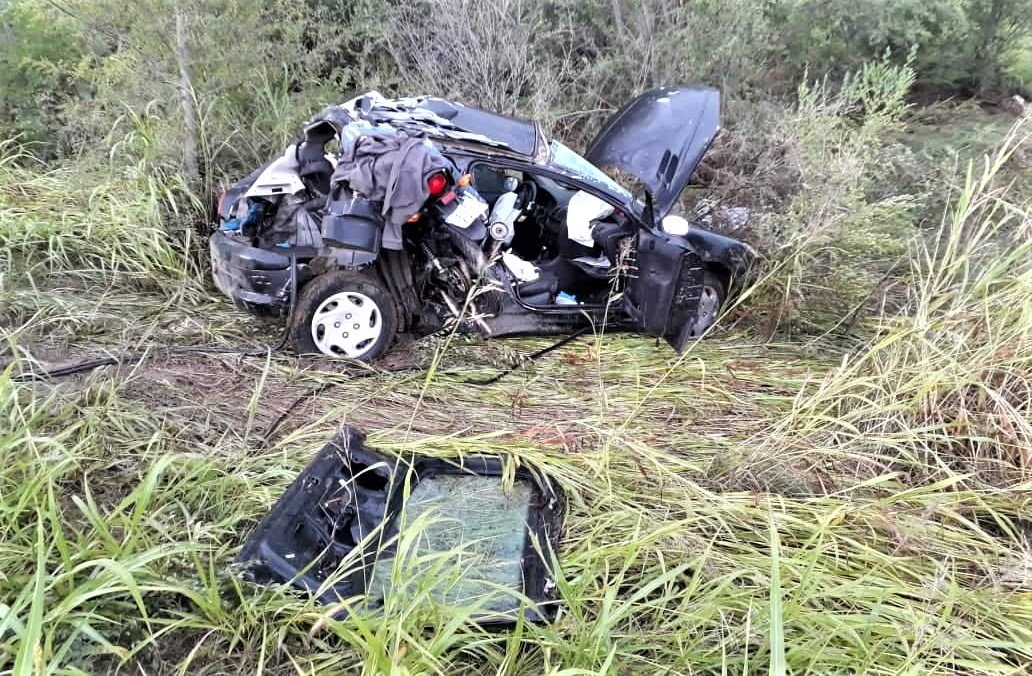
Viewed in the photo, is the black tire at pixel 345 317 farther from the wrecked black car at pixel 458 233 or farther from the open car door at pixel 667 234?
the open car door at pixel 667 234

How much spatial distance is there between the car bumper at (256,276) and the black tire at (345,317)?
4.9 inches

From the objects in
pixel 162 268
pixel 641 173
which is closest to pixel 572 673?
pixel 641 173

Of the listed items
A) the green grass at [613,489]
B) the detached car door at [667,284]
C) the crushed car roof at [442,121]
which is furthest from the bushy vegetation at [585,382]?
the crushed car roof at [442,121]

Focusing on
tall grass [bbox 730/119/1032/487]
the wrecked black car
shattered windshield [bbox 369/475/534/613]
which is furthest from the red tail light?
tall grass [bbox 730/119/1032/487]

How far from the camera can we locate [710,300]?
457 cm

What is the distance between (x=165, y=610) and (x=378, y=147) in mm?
2418

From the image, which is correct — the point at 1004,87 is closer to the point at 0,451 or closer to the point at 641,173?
the point at 641,173

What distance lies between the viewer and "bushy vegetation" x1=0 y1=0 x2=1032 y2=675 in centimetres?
221

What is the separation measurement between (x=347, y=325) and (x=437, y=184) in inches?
38.8

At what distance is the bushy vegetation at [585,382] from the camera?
2.21 m

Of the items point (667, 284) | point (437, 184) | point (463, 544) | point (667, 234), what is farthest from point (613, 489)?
point (437, 184)

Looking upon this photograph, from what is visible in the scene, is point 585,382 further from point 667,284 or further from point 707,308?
point 707,308

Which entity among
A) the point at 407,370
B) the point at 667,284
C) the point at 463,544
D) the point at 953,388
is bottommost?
the point at 407,370

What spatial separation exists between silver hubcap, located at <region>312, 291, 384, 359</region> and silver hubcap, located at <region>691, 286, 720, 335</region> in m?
2.02
